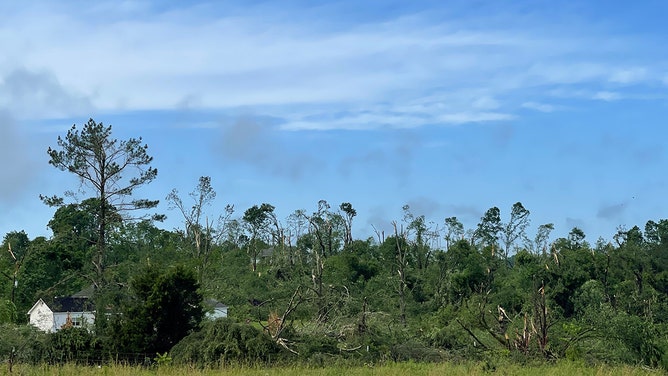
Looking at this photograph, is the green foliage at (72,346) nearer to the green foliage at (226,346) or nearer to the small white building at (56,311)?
the green foliage at (226,346)

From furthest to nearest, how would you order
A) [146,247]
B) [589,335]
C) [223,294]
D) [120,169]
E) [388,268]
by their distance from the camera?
[146,247] < [388,268] < [223,294] < [120,169] < [589,335]

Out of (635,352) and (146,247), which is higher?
(146,247)

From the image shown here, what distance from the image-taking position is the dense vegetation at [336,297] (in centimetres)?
2414

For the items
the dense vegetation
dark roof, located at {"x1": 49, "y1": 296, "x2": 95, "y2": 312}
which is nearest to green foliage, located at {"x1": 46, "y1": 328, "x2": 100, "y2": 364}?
the dense vegetation

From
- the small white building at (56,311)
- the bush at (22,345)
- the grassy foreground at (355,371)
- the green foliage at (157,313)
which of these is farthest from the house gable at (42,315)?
the grassy foreground at (355,371)

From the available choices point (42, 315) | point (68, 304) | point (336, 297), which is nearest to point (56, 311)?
point (42, 315)

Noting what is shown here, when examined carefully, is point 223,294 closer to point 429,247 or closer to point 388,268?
point 388,268

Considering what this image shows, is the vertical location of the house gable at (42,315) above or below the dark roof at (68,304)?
below

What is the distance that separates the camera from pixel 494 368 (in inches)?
803

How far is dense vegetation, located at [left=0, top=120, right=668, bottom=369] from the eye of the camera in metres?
24.1

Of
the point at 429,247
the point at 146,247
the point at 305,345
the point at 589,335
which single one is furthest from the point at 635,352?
the point at 146,247

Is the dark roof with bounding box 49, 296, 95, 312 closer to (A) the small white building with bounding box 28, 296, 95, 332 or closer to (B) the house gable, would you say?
(A) the small white building with bounding box 28, 296, 95, 332

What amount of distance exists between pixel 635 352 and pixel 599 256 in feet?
84.0

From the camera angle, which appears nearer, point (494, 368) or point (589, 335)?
point (494, 368)
